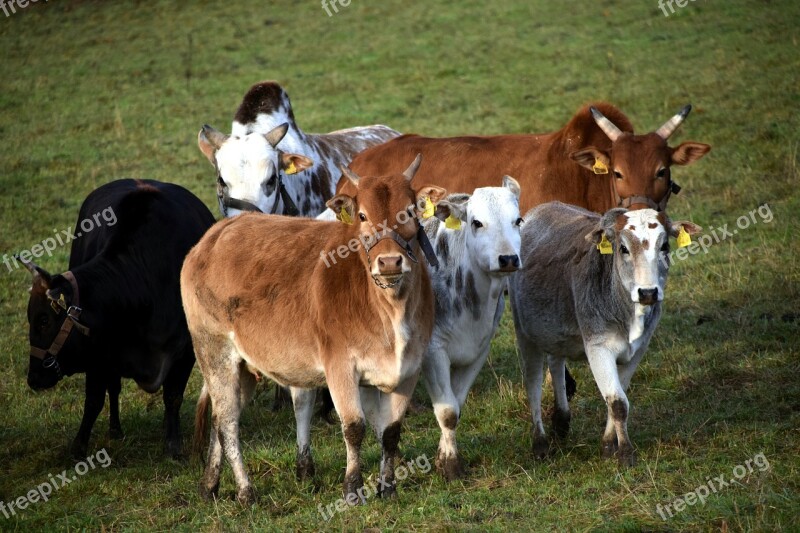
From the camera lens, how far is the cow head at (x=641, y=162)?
7.76m

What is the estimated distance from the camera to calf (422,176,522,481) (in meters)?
6.45

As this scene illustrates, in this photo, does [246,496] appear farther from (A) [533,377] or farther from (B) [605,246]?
(B) [605,246]

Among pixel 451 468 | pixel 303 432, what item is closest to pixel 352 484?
pixel 451 468

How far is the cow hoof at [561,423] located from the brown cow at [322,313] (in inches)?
54.7

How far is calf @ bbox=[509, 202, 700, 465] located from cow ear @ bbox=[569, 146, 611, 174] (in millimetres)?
835

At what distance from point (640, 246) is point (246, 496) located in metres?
2.95

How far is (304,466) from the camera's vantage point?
675cm

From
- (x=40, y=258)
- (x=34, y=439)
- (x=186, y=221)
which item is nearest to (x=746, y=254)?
(x=186, y=221)

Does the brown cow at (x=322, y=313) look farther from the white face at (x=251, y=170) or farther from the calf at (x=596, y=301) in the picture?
the white face at (x=251, y=170)

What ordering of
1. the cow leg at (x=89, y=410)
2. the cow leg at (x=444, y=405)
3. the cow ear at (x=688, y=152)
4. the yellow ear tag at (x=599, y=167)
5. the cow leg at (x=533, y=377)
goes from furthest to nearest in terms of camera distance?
1. the yellow ear tag at (x=599, y=167)
2. the cow ear at (x=688, y=152)
3. the cow leg at (x=89, y=410)
4. the cow leg at (x=533, y=377)
5. the cow leg at (x=444, y=405)

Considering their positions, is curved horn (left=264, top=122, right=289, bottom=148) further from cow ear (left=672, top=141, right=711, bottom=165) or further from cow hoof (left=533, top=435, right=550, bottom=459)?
cow hoof (left=533, top=435, right=550, bottom=459)

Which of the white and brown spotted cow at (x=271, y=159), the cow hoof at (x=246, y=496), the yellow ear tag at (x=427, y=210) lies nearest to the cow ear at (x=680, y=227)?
the yellow ear tag at (x=427, y=210)

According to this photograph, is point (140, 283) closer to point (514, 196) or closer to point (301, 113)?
point (514, 196)

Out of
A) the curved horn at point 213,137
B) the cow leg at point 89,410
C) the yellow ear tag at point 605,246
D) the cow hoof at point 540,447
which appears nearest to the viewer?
the yellow ear tag at point 605,246
